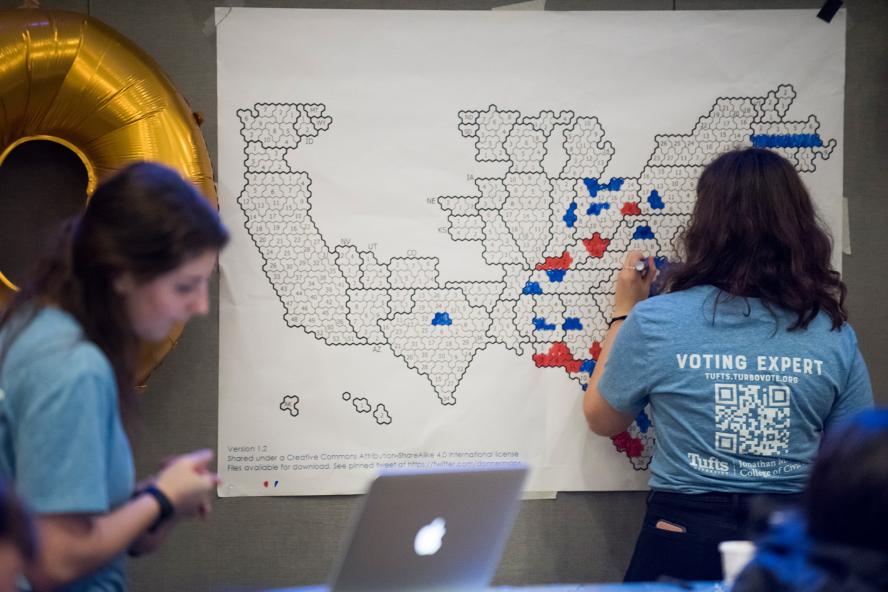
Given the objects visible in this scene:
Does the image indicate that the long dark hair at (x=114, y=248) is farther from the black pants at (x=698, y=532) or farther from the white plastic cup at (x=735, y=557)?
the black pants at (x=698, y=532)

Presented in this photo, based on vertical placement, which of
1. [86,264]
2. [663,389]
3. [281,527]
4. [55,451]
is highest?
[86,264]

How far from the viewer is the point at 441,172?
2.23m

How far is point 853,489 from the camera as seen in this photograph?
95 cm

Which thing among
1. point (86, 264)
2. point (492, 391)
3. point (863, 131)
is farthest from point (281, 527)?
point (863, 131)

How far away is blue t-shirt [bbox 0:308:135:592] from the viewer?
115 centimetres

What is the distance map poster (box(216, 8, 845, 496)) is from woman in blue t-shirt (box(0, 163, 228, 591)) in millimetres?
848

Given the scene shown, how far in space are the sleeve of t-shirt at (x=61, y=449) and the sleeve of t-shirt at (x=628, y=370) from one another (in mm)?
1030

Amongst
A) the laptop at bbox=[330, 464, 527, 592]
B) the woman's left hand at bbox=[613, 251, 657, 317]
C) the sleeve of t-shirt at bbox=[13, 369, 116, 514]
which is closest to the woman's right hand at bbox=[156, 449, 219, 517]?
the sleeve of t-shirt at bbox=[13, 369, 116, 514]

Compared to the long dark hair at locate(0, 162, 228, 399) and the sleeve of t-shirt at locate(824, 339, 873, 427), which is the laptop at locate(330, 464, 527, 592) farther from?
the sleeve of t-shirt at locate(824, 339, 873, 427)

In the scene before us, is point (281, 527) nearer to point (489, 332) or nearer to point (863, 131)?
point (489, 332)

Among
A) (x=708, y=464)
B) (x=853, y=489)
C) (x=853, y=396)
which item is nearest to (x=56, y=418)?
(x=853, y=489)

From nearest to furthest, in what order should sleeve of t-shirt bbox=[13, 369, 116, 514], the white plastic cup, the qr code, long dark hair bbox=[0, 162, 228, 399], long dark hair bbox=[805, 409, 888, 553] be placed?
long dark hair bbox=[805, 409, 888, 553]
sleeve of t-shirt bbox=[13, 369, 116, 514]
long dark hair bbox=[0, 162, 228, 399]
the white plastic cup
the qr code

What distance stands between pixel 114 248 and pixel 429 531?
57 cm

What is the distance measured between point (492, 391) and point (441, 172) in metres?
0.53
